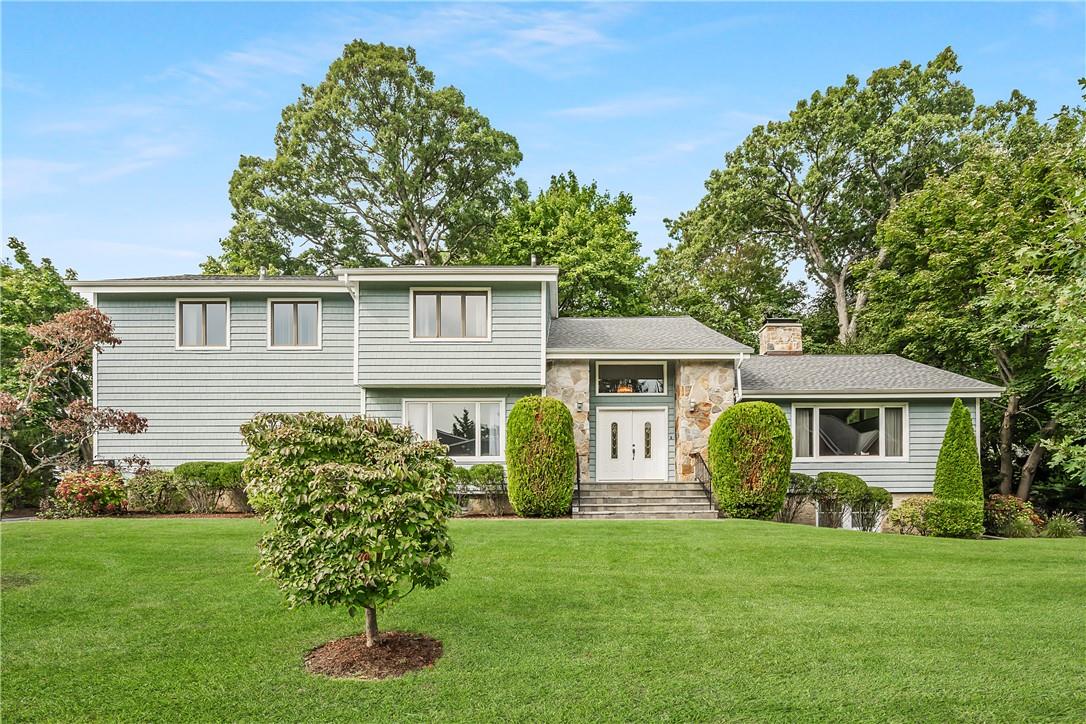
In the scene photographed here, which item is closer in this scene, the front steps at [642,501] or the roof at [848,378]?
the front steps at [642,501]

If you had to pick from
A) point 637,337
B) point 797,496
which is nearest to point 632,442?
point 637,337

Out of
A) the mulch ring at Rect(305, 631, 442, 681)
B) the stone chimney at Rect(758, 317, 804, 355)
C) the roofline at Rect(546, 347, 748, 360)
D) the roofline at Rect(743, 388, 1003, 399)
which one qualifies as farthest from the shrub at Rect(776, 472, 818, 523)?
the mulch ring at Rect(305, 631, 442, 681)

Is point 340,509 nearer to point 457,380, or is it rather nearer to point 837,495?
point 457,380

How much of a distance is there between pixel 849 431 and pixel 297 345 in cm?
1307

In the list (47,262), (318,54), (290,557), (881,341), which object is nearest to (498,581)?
(290,557)

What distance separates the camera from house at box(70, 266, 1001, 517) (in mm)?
13836

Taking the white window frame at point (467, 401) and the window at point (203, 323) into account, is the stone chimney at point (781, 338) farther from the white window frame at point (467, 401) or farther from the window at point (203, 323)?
the window at point (203, 323)

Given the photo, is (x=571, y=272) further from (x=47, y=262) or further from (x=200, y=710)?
(x=200, y=710)

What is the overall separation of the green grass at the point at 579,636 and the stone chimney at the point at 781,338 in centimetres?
926

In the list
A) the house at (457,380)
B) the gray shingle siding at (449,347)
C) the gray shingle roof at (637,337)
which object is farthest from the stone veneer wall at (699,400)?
the gray shingle siding at (449,347)

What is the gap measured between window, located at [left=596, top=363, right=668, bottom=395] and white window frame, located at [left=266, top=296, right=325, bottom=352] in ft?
21.6

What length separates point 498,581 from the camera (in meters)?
7.07

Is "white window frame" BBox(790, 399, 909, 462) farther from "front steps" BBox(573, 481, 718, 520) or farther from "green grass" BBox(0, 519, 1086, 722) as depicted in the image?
"green grass" BBox(0, 519, 1086, 722)

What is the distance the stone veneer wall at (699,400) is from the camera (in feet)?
46.5
